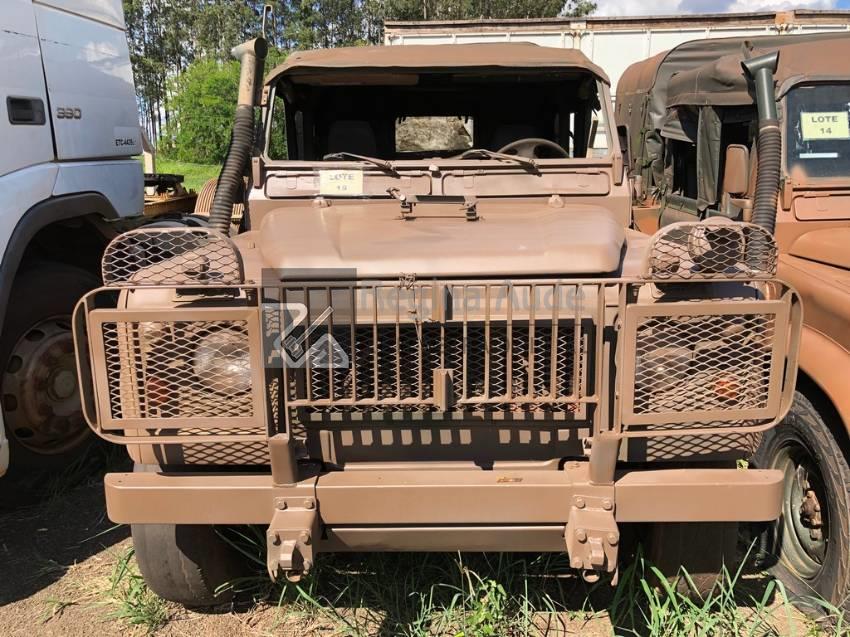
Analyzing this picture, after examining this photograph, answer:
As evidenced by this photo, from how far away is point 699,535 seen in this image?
2789mm

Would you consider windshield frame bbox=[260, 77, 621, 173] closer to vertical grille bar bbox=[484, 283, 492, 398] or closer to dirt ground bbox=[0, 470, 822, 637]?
vertical grille bar bbox=[484, 283, 492, 398]

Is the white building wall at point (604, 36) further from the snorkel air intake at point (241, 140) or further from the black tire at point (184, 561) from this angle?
the black tire at point (184, 561)

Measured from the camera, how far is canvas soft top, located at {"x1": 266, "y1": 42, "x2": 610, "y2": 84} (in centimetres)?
363

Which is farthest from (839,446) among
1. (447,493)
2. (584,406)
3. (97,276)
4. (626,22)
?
(626,22)

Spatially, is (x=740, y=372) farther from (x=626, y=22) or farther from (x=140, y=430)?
(x=626, y=22)

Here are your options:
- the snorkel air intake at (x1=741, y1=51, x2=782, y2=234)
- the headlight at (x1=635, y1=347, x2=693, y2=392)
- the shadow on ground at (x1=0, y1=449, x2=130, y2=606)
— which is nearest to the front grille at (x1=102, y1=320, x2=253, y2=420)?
the headlight at (x1=635, y1=347, x2=693, y2=392)

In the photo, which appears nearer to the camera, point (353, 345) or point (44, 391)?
point (353, 345)

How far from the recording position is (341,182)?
346 centimetres

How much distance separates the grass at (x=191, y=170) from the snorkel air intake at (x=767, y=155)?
1413 centimetres

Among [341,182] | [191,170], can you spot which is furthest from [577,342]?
[191,170]

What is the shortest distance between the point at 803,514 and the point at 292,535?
2257 millimetres

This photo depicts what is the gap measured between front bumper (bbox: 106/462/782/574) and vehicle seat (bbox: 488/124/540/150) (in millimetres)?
2486

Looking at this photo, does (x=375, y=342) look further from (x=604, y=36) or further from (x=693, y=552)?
(x=604, y=36)

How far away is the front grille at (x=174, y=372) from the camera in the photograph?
2.36m
